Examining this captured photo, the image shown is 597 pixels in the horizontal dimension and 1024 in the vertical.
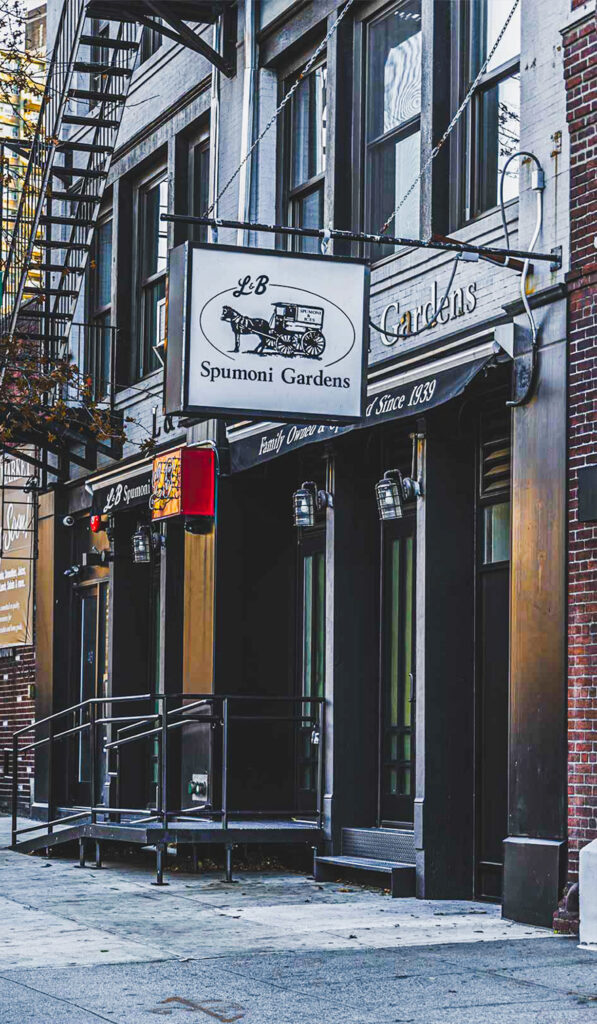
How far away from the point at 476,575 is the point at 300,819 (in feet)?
11.6

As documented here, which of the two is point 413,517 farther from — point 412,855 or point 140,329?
point 140,329

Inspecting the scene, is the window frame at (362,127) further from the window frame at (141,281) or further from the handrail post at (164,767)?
the window frame at (141,281)

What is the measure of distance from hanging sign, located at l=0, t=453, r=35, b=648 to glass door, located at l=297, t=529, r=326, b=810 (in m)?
6.81

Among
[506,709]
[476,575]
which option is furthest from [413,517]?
[506,709]

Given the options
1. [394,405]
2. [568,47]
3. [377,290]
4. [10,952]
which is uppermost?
[568,47]

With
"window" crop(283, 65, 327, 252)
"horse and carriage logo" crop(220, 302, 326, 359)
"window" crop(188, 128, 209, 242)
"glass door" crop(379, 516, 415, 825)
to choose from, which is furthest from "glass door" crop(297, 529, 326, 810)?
"window" crop(188, 128, 209, 242)

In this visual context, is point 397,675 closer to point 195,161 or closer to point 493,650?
point 493,650

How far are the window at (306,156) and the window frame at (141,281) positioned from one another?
10.7 feet

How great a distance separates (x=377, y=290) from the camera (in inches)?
521

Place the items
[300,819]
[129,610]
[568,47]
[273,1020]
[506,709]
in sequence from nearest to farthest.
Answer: [273,1020] < [568,47] < [506,709] < [300,819] < [129,610]

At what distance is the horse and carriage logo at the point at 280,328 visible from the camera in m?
11.2

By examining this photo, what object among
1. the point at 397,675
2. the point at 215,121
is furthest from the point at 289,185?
the point at 397,675

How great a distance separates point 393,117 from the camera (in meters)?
13.5

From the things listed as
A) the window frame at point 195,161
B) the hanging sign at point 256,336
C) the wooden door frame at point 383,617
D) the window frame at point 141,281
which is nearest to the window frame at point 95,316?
the window frame at point 141,281
